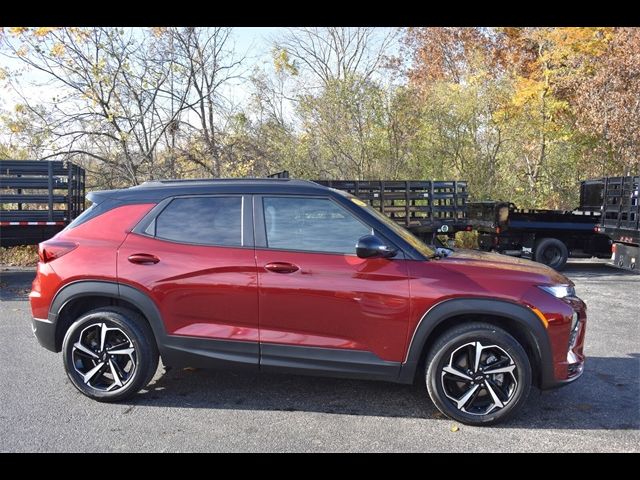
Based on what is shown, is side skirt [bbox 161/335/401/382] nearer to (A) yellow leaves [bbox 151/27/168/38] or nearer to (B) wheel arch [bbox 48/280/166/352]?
(B) wheel arch [bbox 48/280/166/352]

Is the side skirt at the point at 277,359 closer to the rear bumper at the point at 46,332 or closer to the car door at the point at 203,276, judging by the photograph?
the car door at the point at 203,276

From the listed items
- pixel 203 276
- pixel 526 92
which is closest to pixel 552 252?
pixel 526 92

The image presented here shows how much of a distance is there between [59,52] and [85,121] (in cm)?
200

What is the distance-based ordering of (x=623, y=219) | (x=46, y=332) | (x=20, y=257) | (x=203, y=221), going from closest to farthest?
(x=203, y=221)
(x=46, y=332)
(x=623, y=219)
(x=20, y=257)

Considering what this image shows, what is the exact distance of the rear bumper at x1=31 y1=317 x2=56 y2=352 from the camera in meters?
4.08

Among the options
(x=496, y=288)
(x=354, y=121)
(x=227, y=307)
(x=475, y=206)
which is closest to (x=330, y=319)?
(x=227, y=307)

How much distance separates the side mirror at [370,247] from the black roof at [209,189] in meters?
0.61

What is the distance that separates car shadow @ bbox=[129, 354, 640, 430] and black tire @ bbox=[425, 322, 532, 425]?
17 cm

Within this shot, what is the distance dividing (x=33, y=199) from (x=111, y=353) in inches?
271

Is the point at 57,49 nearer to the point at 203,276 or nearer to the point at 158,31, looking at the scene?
the point at 158,31

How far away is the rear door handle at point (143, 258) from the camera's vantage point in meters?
3.89

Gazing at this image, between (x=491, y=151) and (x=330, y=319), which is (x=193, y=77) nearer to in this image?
(x=491, y=151)

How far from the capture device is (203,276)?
3.80 meters

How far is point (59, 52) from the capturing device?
14172mm
